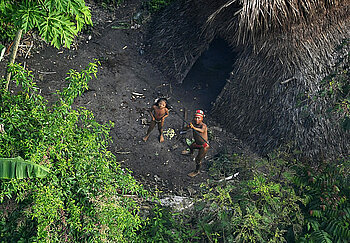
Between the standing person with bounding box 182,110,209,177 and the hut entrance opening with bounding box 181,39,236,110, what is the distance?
5.40 ft

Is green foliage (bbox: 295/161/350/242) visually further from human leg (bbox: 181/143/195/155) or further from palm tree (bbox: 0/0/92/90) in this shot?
palm tree (bbox: 0/0/92/90)

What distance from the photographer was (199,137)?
698 cm

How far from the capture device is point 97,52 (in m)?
9.12

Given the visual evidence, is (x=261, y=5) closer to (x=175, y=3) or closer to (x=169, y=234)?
(x=175, y=3)

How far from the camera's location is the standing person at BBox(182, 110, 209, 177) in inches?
269

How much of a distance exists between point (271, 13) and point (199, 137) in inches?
94.4

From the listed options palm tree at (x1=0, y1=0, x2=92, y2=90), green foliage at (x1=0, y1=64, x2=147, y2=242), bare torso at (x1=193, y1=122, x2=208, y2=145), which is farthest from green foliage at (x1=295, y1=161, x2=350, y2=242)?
palm tree at (x1=0, y1=0, x2=92, y2=90)

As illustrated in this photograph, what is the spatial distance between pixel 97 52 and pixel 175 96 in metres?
2.04

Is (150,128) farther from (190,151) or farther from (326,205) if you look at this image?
(326,205)

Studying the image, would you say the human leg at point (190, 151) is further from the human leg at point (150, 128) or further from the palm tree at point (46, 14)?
the palm tree at point (46, 14)

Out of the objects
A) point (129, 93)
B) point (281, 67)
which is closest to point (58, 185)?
point (129, 93)

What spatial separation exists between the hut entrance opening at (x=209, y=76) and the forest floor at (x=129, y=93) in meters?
0.08

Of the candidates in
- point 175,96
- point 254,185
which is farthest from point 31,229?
point 175,96

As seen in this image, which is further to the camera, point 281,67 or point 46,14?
point 281,67
